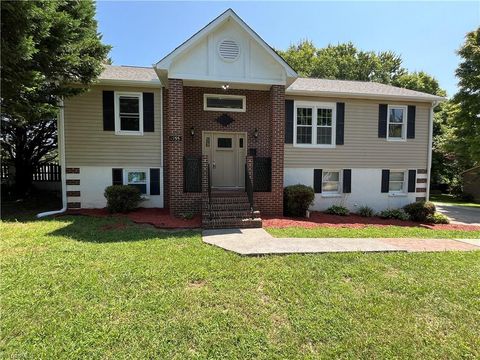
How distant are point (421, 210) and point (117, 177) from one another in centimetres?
1190

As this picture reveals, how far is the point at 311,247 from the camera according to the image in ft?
19.0

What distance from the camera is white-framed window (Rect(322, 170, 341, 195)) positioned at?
39.6ft

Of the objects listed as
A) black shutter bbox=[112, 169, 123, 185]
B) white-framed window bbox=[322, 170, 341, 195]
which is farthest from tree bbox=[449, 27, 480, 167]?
black shutter bbox=[112, 169, 123, 185]

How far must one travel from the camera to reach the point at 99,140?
10.2m

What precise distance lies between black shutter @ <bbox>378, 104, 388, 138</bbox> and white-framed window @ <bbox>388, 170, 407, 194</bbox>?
184 centimetres

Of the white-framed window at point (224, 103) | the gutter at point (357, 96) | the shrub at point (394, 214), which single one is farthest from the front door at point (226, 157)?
the shrub at point (394, 214)

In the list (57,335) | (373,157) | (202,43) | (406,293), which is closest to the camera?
(57,335)

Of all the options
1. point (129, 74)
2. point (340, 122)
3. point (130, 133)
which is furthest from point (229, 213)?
point (129, 74)

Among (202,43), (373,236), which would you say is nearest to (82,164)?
(202,43)

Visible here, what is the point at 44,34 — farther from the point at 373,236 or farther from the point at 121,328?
the point at 373,236

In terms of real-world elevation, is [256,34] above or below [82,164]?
above

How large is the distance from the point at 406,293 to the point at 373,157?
9184 mm

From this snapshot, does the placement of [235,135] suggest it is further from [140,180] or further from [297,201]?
[140,180]

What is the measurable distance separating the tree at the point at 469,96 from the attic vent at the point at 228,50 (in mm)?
16936
